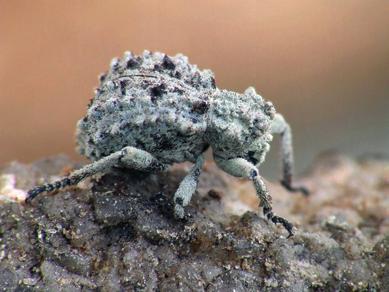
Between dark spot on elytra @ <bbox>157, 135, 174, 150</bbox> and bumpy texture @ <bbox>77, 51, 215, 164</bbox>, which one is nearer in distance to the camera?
bumpy texture @ <bbox>77, 51, 215, 164</bbox>

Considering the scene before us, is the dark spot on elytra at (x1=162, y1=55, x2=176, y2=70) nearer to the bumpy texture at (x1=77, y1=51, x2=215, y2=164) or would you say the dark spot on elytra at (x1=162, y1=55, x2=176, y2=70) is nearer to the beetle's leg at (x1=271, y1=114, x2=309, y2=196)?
the bumpy texture at (x1=77, y1=51, x2=215, y2=164)

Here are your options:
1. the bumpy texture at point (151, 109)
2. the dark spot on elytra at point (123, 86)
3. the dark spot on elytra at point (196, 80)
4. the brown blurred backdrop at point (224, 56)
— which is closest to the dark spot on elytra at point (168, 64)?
the bumpy texture at point (151, 109)

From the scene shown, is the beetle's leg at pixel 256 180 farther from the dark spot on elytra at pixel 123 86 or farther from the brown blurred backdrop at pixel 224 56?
the brown blurred backdrop at pixel 224 56

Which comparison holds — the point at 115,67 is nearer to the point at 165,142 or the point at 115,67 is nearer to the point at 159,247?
Result: the point at 165,142

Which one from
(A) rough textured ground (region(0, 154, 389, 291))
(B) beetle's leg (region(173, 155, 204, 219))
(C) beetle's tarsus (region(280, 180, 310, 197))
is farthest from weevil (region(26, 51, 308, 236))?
(C) beetle's tarsus (region(280, 180, 310, 197))

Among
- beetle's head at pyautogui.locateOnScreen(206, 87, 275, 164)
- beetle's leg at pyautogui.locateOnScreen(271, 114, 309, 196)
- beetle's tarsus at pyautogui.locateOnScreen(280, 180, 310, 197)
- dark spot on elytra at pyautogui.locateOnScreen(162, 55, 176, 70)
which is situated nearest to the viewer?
beetle's head at pyautogui.locateOnScreen(206, 87, 275, 164)

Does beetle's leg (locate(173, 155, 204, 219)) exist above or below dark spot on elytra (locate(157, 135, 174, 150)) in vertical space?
below

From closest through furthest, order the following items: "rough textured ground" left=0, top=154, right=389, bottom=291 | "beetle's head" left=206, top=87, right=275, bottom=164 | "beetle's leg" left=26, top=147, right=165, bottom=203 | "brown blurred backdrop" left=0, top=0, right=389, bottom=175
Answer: "rough textured ground" left=0, top=154, right=389, bottom=291 < "beetle's leg" left=26, top=147, right=165, bottom=203 < "beetle's head" left=206, top=87, right=275, bottom=164 < "brown blurred backdrop" left=0, top=0, right=389, bottom=175
